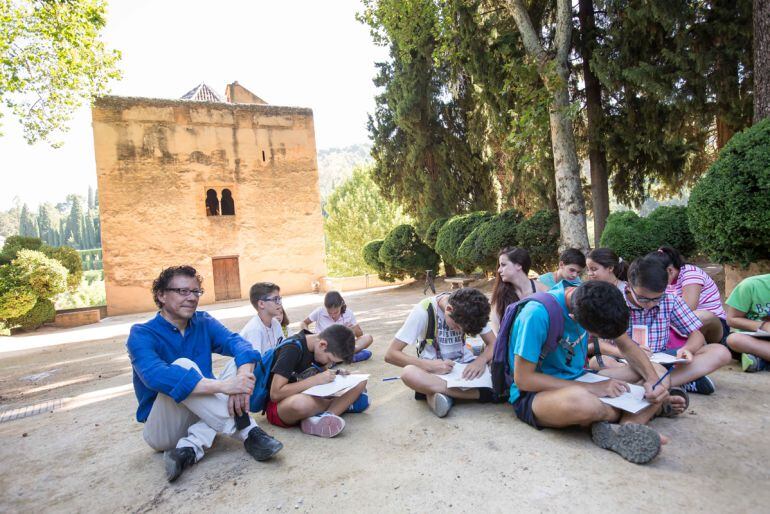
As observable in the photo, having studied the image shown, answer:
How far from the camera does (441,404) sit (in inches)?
129

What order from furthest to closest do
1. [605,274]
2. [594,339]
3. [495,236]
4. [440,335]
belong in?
[495,236], [605,274], [440,335], [594,339]

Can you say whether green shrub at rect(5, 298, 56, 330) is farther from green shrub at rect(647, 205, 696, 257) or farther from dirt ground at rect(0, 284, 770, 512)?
green shrub at rect(647, 205, 696, 257)

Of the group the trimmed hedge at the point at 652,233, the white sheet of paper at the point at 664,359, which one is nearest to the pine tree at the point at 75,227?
the trimmed hedge at the point at 652,233

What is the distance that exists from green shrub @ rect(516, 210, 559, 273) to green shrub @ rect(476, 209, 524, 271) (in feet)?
0.99

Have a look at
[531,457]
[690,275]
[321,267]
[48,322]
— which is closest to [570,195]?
[690,275]

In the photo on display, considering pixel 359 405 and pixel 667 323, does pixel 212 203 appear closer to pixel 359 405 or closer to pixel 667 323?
pixel 359 405

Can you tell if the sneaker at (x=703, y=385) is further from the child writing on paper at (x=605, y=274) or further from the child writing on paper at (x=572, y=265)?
the child writing on paper at (x=572, y=265)

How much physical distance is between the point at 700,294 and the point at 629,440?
2.21 metres

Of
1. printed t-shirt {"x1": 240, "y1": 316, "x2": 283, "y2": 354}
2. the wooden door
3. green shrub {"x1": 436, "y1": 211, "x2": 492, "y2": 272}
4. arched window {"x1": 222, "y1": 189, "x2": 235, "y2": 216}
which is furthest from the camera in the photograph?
arched window {"x1": 222, "y1": 189, "x2": 235, "y2": 216}

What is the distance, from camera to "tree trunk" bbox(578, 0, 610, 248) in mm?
8867

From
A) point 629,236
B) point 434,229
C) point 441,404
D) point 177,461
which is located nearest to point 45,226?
point 434,229

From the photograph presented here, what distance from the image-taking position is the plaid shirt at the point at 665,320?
11.2 ft

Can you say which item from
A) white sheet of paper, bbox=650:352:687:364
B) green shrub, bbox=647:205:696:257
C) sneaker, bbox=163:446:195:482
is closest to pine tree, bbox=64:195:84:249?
green shrub, bbox=647:205:696:257

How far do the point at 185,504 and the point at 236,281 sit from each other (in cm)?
1824
